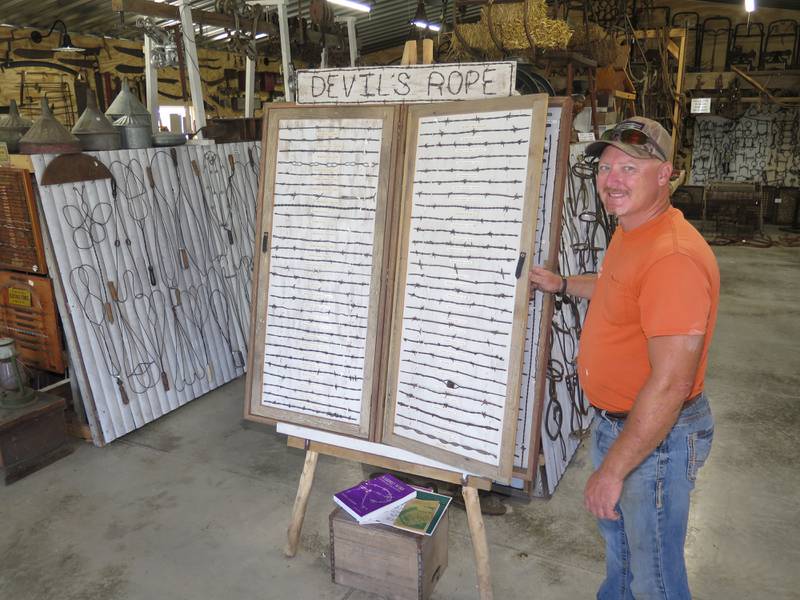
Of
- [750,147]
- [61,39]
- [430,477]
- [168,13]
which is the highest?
[61,39]

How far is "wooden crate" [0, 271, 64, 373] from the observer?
4.15 metres

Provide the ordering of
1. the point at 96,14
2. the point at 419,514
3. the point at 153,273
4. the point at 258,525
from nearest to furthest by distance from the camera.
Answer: the point at 419,514
the point at 258,525
the point at 153,273
the point at 96,14

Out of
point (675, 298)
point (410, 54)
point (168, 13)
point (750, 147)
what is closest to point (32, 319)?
point (168, 13)

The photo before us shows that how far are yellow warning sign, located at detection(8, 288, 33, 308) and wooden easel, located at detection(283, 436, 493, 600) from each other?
251 centimetres

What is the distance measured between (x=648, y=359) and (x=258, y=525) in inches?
87.5

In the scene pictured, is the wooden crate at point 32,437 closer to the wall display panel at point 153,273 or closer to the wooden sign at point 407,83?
the wall display panel at point 153,273

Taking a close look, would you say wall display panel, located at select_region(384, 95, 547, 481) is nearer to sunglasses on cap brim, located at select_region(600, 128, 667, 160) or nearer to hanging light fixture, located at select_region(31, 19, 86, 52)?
sunglasses on cap brim, located at select_region(600, 128, 667, 160)

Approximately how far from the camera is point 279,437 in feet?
13.8

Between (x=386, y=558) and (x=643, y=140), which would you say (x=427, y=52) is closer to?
(x=643, y=140)

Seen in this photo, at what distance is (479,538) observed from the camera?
8.11ft

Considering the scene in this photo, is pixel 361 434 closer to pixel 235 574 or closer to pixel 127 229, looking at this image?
pixel 235 574

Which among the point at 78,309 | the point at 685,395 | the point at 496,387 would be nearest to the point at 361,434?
the point at 496,387

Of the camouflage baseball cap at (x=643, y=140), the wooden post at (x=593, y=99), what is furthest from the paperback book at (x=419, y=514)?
the wooden post at (x=593, y=99)

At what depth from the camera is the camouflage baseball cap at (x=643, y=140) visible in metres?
1.91
